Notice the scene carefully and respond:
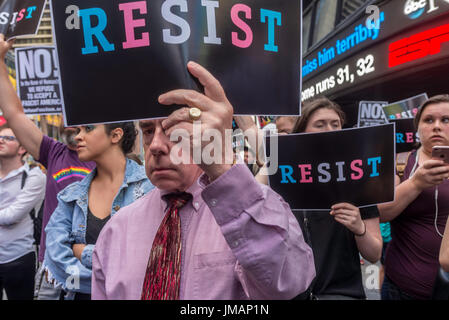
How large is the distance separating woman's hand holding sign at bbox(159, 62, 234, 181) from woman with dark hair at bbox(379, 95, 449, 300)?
1557 millimetres

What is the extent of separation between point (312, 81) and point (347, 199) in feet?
35.6

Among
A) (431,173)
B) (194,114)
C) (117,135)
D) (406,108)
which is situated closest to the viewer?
(194,114)

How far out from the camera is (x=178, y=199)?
1.22 meters

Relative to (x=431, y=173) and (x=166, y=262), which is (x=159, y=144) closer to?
(x=166, y=262)

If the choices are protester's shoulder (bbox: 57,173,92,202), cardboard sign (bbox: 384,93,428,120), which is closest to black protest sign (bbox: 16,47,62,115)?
protester's shoulder (bbox: 57,173,92,202)

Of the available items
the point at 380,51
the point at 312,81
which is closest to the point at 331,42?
the point at 312,81

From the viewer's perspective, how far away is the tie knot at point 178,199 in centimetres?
121

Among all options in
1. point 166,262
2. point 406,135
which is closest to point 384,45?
point 406,135

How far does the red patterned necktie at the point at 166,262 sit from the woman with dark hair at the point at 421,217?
152 cm

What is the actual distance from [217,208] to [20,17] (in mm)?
2013

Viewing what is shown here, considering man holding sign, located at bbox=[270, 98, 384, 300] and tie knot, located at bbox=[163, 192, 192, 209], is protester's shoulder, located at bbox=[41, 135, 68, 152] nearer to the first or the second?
man holding sign, located at bbox=[270, 98, 384, 300]

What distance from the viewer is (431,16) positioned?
6793 mm

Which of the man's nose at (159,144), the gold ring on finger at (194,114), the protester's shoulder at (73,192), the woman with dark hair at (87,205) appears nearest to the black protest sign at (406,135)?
the woman with dark hair at (87,205)

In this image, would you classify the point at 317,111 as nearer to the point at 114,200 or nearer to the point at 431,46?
the point at 114,200
